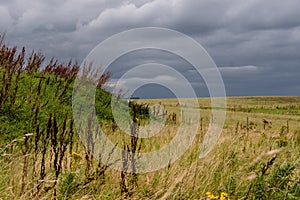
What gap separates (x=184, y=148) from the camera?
5988 mm

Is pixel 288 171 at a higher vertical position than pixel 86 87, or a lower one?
lower

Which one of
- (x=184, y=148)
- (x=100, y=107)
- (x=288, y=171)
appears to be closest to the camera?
(x=288, y=171)

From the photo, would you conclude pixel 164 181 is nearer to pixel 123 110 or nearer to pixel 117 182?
pixel 117 182

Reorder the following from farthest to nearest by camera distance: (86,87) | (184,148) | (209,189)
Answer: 1. (86,87)
2. (184,148)
3. (209,189)

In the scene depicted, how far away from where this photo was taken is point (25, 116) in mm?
8492

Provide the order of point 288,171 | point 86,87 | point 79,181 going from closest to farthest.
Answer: point 79,181 → point 288,171 → point 86,87

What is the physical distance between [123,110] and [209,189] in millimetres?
8105

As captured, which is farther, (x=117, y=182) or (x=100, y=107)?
(x=100, y=107)

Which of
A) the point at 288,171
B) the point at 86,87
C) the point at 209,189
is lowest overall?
the point at 209,189

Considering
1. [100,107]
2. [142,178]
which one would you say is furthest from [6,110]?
[142,178]

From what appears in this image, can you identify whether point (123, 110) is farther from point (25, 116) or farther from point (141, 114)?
point (25, 116)

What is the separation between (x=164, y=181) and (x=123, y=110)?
8.01 m

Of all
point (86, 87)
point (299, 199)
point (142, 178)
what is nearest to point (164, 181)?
point (142, 178)

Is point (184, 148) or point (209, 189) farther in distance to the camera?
point (184, 148)
